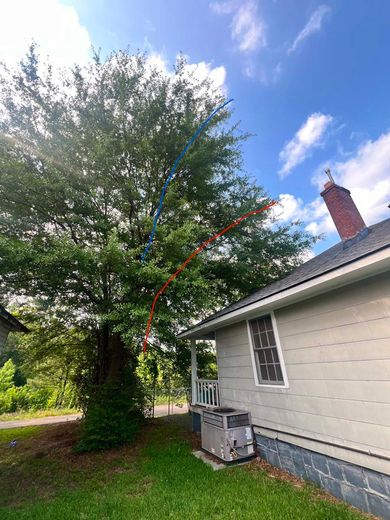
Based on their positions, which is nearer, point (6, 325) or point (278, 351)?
point (278, 351)

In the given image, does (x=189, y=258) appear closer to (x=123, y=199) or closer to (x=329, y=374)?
(x=123, y=199)

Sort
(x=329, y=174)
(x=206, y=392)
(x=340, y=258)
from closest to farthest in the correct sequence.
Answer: (x=340, y=258) < (x=329, y=174) < (x=206, y=392)

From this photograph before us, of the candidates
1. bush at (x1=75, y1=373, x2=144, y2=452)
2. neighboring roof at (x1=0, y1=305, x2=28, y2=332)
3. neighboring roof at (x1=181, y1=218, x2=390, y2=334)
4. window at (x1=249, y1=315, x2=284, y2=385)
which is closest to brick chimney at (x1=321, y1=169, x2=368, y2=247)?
neighboring roof at (x1=181, y1=218, x2=390, y2=334)

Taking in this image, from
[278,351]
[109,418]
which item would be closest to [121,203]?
[278,351]

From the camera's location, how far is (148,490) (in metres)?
4.17

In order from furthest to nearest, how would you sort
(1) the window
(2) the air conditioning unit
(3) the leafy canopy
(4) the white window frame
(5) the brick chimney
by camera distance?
1. (5) the brick chimney
2. (3) the leafy canopy
3. (1) the window
4. (2) the air conditioning unit
5. (4) the white window frame

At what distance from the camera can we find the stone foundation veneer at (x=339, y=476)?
310 centimetres

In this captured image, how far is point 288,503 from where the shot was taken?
11.0 ft

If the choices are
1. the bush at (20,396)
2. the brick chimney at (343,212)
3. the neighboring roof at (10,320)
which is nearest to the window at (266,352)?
the brick chimney at (343,212)

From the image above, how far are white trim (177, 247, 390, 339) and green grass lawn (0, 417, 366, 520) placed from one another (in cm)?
298

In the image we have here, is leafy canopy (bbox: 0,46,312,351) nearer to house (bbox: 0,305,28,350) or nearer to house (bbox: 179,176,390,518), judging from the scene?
house (bbox: 0,305,28,350)

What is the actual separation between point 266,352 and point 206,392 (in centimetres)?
336

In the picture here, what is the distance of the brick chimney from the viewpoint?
6.39m

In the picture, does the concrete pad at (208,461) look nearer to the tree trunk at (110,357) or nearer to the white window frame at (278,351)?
the white window frame at (278,351)
